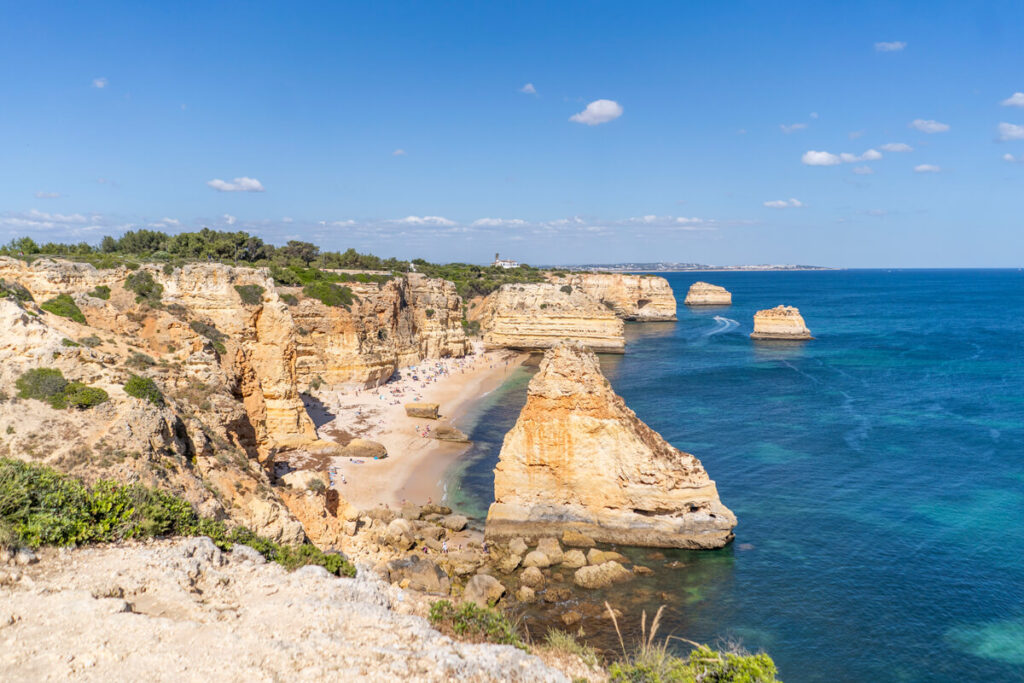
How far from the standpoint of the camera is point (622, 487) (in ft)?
87.2

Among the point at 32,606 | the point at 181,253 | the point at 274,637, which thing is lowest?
the point at 274,637

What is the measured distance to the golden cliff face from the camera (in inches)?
1987

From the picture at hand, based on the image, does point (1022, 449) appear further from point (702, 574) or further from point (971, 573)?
point (702, 574)

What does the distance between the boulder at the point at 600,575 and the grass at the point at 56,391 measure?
16897 millimetres

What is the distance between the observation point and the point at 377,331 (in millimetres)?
58000

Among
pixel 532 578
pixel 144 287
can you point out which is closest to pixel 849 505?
pixel 532 578

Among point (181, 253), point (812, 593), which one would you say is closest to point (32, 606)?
point (812, 593)

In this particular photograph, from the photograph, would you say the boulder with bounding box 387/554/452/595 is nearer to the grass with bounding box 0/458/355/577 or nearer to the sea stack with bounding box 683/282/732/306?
the grass with bounding box 0/458/355/577

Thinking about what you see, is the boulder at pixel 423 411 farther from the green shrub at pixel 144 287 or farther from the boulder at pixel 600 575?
the boulder at pixel 600 575

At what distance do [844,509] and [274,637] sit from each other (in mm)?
29850

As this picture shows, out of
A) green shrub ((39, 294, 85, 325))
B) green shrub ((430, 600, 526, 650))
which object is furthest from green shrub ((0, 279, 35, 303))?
green shrub ((430, 600, 526, 650))

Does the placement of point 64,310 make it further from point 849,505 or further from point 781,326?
point 781,326

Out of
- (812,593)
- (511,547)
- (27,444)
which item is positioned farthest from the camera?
(511,547)

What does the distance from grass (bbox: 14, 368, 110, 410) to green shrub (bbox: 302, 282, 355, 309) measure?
35.9 m
